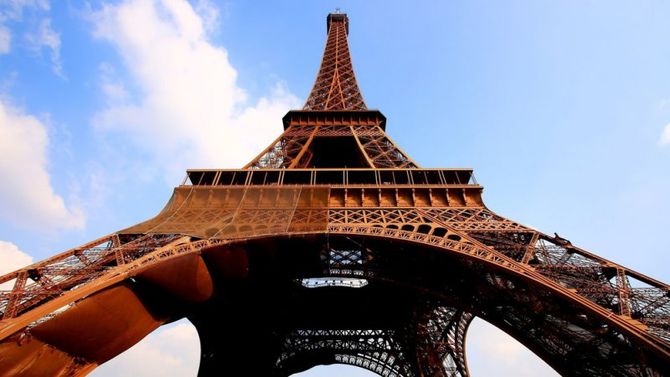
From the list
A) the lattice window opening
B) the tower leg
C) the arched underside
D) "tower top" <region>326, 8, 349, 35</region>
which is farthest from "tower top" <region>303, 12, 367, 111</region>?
the lattice window opening

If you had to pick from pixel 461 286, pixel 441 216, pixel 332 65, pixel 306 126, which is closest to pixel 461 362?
pixel 461 286

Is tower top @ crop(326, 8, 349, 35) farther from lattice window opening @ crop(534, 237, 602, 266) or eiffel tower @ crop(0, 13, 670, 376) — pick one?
lattice window opening @ crop(534, 237, 602, 266)

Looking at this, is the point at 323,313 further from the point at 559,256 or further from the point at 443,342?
the point at 559,256

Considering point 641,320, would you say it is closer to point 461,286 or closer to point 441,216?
point 461,286

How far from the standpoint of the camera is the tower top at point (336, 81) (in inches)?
1000

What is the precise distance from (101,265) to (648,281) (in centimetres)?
1352

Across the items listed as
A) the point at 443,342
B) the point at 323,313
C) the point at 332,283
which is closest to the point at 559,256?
the point at 443,342

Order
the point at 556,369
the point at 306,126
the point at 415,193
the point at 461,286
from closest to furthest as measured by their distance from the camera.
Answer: the point at 556,369
the point at 461,286
the point at 415,193
the point at 306,126

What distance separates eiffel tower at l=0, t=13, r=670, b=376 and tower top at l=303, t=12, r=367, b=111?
12.5 ft

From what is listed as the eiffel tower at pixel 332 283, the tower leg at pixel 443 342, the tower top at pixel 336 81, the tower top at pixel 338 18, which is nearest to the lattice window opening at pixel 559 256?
the eiffel tower at pixel 332 283

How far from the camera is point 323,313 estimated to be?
2120cm

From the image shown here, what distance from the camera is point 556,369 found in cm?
981

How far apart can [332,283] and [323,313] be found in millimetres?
2476

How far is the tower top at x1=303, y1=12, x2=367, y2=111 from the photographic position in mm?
25397
